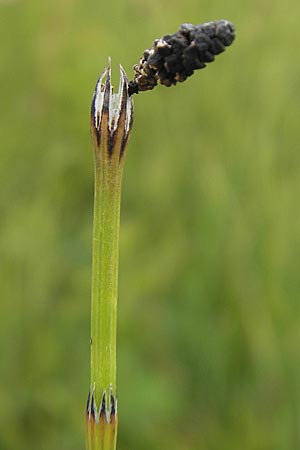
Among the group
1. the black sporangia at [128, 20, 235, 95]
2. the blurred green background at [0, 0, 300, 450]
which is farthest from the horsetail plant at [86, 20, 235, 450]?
the blurred green background at [0, 0, 300, 450]

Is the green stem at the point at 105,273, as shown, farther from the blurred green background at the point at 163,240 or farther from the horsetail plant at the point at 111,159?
the blurred green background at the point at 163,240

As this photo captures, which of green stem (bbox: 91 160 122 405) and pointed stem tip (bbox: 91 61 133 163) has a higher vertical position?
pointed stem tip (bbox: 91 61 133 163)

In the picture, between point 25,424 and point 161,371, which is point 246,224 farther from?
point 25,424

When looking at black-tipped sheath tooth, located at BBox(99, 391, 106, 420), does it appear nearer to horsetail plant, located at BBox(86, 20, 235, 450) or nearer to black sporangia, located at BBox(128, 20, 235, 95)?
horsetail plant, located at BBox(86, 20, 235, 450)

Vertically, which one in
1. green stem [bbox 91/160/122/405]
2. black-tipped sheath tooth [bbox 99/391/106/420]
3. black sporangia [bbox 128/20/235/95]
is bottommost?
black-tipped sheath tooth [bbox 99/391/106/420]

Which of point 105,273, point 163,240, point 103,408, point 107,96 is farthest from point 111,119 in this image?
point 163,240

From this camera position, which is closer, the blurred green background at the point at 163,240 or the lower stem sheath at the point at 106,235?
the lower stem sheath at the point at 106,235

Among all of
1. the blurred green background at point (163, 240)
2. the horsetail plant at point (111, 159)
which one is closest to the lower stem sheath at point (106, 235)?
the horsetail plant at point (111, 159)
